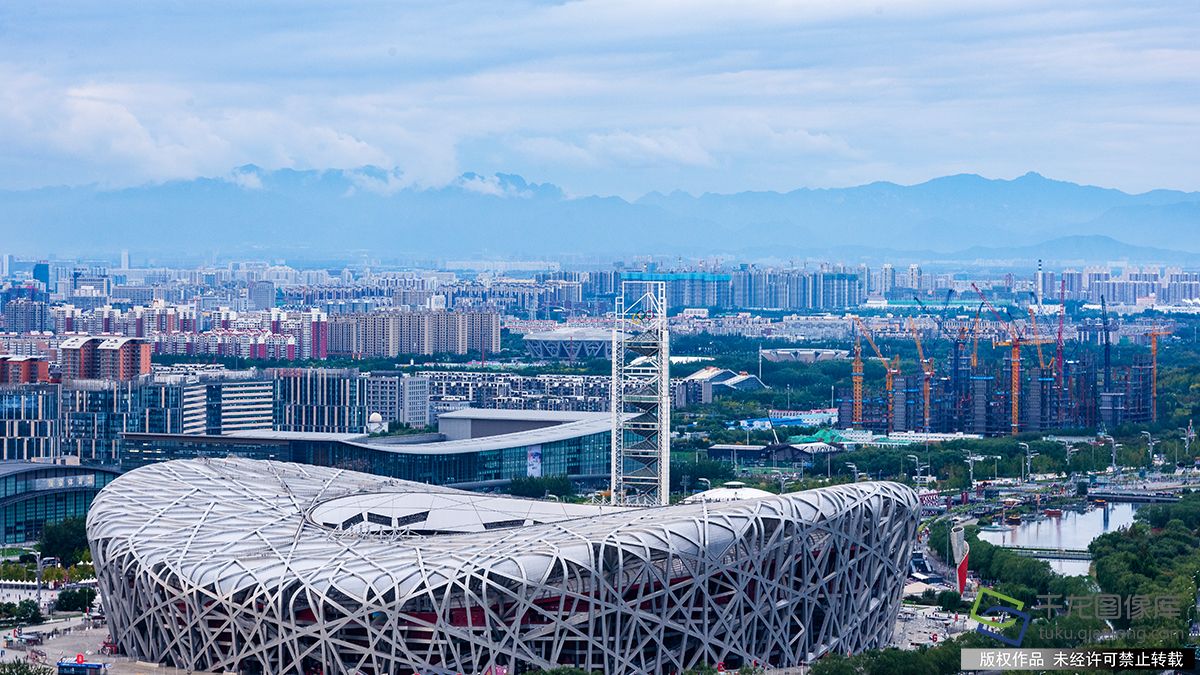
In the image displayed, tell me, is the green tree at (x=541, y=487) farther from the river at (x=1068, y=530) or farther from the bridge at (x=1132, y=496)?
the bridge at (x=1132, y=496)

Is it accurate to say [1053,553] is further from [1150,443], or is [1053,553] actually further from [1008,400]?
[1008,400]

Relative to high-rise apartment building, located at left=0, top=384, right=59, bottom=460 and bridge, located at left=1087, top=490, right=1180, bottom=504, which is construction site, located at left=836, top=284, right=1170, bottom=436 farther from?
high-rise apartment building, located at left=0, top=384, right=59, bottom=460

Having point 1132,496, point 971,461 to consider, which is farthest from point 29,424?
point 1132,496

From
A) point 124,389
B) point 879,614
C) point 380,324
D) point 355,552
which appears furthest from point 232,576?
point 380,324

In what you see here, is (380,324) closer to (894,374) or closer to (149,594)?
(894,374)

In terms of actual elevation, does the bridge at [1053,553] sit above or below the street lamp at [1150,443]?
below
